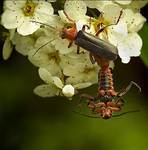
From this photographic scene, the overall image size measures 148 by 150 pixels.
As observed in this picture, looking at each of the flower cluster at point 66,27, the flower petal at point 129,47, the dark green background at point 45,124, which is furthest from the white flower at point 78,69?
the dark green background at point 45,124

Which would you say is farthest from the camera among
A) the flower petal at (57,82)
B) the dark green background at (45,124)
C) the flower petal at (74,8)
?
the dark green background at (45,124)

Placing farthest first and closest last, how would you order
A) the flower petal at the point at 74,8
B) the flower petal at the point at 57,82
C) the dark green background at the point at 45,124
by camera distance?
the dark green background at the point at 45,124 → the flower petal at the point at 57,82 → the flower petal at the point at 74,8

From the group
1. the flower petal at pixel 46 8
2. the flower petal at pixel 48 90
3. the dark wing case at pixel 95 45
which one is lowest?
the flower petal at pixel 48 90

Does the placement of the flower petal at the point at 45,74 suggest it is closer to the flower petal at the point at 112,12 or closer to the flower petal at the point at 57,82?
the flower petal at the point at 57,82

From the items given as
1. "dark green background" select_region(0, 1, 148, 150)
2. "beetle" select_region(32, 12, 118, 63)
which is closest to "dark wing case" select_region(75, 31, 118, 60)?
"beetle" select_region(32, 12, 118, 63)

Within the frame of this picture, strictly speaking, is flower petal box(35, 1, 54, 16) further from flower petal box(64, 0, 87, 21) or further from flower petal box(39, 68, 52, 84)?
flower petal box(39, 68, 52, 84)

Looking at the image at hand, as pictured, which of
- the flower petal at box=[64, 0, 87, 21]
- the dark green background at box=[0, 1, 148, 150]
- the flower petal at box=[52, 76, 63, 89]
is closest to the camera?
the flower petal at box=[64, 0, 87, 21]

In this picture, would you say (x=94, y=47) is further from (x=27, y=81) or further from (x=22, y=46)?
(x=27, y=81)
